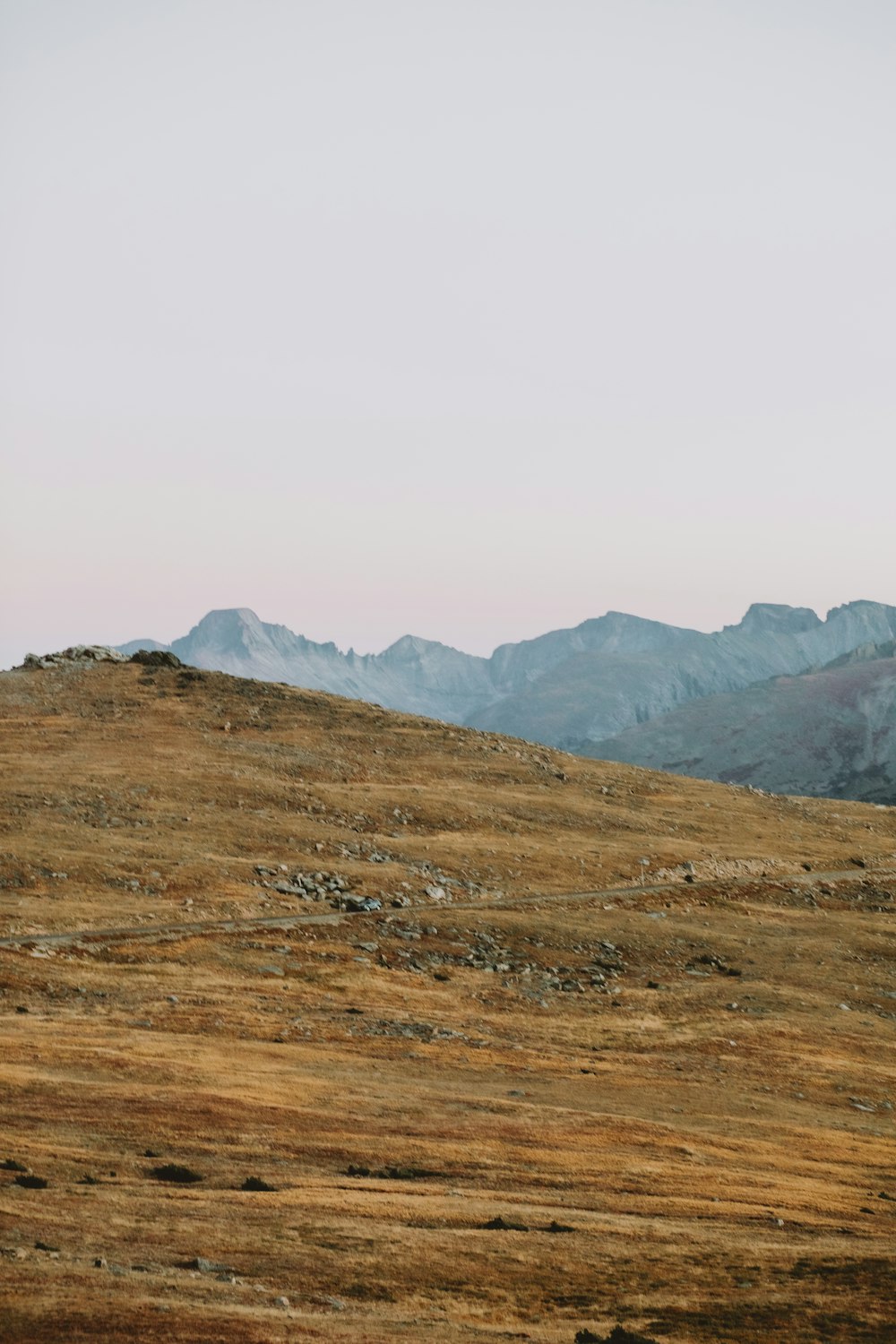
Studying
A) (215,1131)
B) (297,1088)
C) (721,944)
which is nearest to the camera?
(215,1131)

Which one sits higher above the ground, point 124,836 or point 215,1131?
point 124,836

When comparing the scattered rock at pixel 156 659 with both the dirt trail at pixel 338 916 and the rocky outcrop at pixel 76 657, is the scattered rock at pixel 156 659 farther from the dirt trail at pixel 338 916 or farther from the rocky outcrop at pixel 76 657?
the dirt trail at pixel 338 916

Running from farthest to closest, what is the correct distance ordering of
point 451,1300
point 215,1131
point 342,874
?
point 342,874 → point 215,1131 → point 451,1300

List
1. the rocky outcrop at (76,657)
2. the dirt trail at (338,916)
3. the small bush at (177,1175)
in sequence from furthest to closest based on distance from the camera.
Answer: the rocky outcrop at (76,657) < the dirt trail at (338,916) < the small bush at (177,1175)

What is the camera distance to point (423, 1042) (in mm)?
57250

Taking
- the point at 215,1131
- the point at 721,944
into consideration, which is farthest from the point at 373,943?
the point at 215,1131

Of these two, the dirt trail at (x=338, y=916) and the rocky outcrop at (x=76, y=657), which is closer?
the dirt trail at (x=338, y=916)

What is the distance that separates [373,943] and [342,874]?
1522cm

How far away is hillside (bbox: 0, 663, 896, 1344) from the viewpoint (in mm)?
24141

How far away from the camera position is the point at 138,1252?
23.5 meters

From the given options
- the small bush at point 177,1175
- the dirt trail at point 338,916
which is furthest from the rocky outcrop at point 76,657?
the small bush at point 177,1175

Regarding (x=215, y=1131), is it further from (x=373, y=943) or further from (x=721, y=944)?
(x=721, y=944)

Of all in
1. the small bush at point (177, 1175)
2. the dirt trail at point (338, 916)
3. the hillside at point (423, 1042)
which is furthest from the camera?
the dirt trail at point (338, 916)

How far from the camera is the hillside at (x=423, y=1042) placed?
24141 mm
